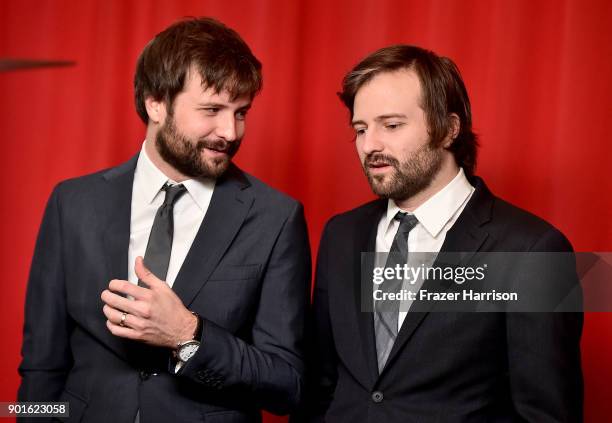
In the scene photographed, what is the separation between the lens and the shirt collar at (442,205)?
1635mm

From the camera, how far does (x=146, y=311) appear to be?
4.60ft

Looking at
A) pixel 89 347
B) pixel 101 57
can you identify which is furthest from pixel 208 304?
pixel 101 57

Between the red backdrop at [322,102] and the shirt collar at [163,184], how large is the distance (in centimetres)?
Answer: 59

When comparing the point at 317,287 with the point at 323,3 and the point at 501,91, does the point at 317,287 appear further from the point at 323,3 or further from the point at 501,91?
the point at 323,3

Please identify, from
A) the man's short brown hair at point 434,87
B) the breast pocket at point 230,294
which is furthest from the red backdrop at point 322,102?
the breast pocket at point 230,294

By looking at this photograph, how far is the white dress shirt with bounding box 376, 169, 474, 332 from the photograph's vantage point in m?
1.63

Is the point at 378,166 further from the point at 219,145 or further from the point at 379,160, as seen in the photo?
the point at 219,145

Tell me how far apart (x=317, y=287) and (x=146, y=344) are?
16.7 inches

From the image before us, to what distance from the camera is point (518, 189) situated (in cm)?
209

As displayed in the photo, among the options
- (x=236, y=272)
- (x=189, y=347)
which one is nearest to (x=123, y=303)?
(x=189, y=347)

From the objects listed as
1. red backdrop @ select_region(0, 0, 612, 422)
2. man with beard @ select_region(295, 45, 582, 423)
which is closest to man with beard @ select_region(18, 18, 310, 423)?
man with beard @ select_region(295, 45, 582, 423)

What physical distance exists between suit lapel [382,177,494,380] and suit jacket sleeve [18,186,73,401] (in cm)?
69

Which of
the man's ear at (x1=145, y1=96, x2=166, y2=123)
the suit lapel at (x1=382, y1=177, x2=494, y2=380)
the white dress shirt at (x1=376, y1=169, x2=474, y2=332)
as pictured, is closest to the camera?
the suit lapel at (x1=382, y1=177, x2=494, y2=380)

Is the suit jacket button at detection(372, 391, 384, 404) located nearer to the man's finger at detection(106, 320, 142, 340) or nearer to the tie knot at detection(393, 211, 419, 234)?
the tie knot at detection(393, 211, 419, 234)
